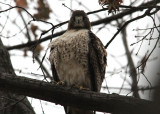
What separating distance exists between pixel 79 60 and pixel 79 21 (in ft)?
4.91

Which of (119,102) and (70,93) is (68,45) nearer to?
(70,93)

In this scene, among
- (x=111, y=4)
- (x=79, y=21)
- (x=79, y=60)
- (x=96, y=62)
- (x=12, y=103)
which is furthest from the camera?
(x=79, y=21)

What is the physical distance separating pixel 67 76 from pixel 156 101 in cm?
357

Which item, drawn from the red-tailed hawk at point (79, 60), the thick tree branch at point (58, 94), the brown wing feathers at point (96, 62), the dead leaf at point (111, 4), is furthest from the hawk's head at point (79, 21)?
the thick tree branch at point (58, 94)

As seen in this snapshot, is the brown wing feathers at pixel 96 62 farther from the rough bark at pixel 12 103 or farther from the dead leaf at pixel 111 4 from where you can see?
the rough bark at pixel 12 103

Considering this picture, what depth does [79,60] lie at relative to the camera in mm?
4047

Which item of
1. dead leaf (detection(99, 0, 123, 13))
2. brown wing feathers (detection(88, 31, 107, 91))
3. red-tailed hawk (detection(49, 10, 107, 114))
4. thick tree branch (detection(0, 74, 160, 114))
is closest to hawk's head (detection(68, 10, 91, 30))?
red-tailed hawk (detection(49, 10, 107, 114))

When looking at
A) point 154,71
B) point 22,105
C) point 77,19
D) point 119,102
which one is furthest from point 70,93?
point 77,19

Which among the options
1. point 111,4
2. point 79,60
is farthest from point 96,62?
point 111,4

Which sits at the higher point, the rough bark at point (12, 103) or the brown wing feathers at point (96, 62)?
the brown wing feathers at point (96, 62)

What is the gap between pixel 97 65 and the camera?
418 cm

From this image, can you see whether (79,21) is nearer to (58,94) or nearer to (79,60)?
(79,60)

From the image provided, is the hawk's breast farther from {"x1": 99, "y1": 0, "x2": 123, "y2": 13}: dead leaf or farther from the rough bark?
{"x1": 99, "y1": 0, "x2": 123, "y2": 13}: dead leaf

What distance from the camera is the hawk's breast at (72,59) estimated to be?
4.05 metres
